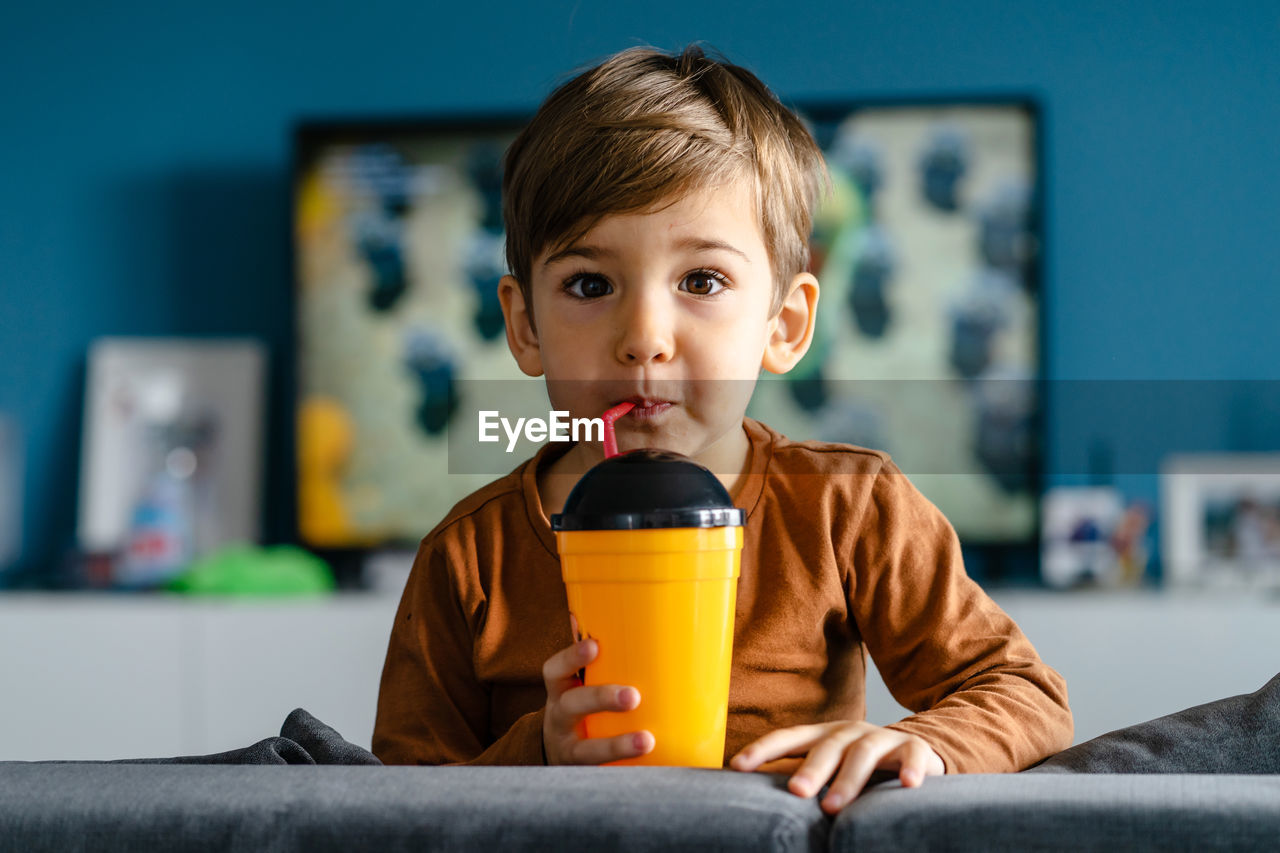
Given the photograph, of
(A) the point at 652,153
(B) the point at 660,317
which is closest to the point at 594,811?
(B) the point at 660,317

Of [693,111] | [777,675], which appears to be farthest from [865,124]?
[777,675]

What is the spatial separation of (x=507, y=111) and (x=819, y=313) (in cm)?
91

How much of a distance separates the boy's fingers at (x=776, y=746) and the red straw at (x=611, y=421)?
0.23 meters

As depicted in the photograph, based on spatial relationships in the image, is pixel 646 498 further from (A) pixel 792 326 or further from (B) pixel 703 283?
(A) pixel 792 326

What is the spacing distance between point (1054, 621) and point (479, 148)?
1662 mm

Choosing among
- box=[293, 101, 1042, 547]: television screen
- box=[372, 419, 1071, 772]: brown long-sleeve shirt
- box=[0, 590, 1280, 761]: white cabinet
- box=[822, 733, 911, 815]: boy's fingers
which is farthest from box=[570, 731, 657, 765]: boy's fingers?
box=[293, 101, 1042, 547]: television screen

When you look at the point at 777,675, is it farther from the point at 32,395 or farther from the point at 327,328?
the point at 32,395

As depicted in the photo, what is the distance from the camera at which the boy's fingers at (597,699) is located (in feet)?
2.18

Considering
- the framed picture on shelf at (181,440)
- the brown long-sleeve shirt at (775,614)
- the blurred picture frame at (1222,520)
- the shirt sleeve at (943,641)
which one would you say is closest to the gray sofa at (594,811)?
the shirt sleeve at (943,641)

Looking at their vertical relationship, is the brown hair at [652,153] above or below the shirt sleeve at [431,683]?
above

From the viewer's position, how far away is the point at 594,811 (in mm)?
479

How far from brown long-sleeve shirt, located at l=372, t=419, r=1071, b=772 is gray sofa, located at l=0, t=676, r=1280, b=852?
399 mm

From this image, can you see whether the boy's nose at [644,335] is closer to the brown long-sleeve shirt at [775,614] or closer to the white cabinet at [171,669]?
the brown long-sleeve shirt at [775,614]

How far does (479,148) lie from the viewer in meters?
2.85
